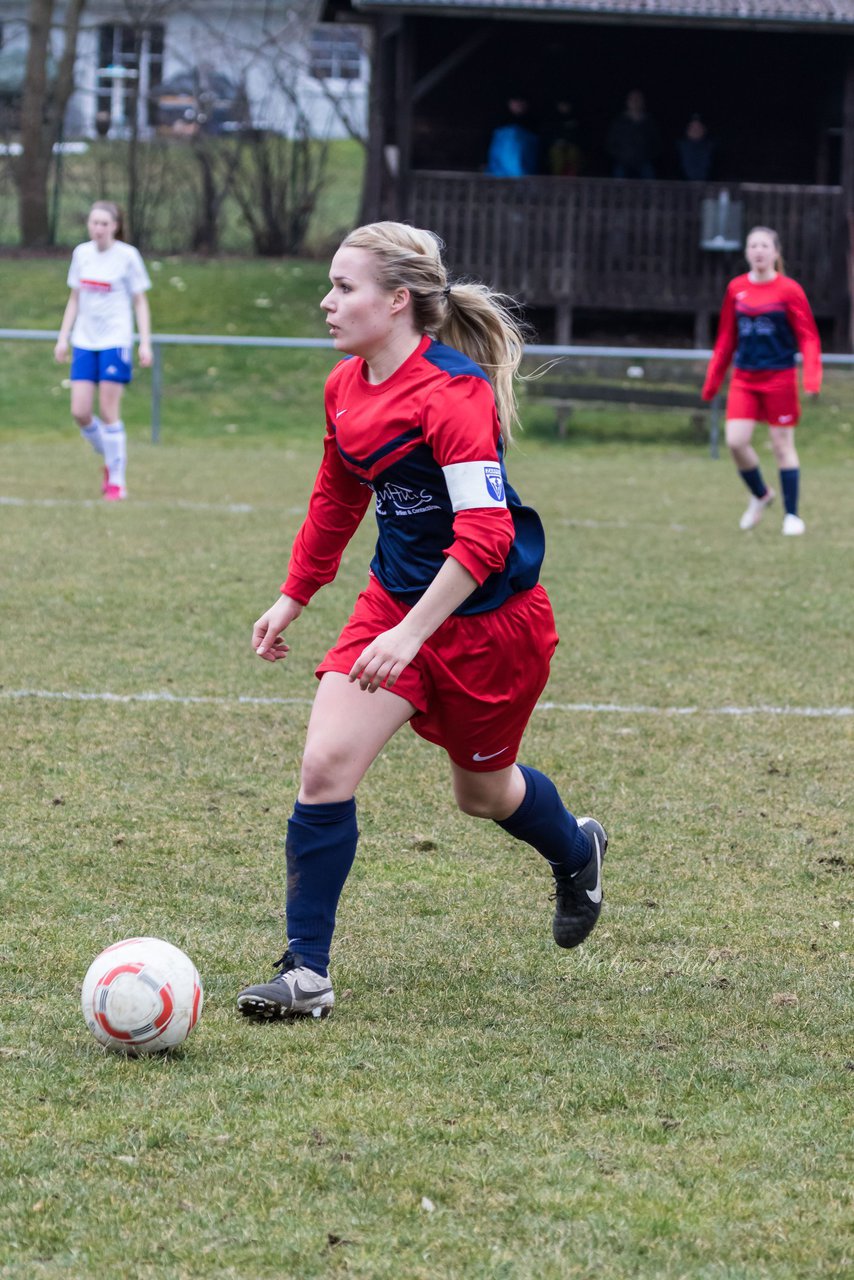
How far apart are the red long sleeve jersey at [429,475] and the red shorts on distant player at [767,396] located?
8.61 meters

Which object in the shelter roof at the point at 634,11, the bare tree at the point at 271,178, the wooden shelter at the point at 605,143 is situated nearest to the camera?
the shelter roof at the point at 634,11

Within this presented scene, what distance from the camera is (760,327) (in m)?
11.9

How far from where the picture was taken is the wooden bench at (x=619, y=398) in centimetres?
1962

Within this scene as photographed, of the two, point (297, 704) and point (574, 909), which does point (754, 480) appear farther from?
point (574, 909)

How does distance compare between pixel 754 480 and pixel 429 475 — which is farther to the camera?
pixel 754 480

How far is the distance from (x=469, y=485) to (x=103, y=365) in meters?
9.61

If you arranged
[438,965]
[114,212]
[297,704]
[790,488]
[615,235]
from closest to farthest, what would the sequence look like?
[438,965] → [297,704] → [790,488] → [114,212] → [615,235]

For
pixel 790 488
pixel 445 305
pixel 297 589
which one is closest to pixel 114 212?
pixel 790 488

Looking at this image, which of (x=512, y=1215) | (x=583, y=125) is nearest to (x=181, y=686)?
(x=512, y=1215)

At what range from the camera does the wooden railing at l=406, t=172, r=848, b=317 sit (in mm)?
21797

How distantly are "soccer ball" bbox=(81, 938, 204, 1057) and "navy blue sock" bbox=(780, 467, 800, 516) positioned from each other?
30.9ft

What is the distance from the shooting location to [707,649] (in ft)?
26.0

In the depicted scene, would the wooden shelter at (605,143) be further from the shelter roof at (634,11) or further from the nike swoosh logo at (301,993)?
the nike swoosh logo at (301,993)

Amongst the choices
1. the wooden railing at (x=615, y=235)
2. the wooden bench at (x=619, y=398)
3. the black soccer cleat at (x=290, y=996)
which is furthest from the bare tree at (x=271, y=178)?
the black soccer cleat at (x=290, y=996)
